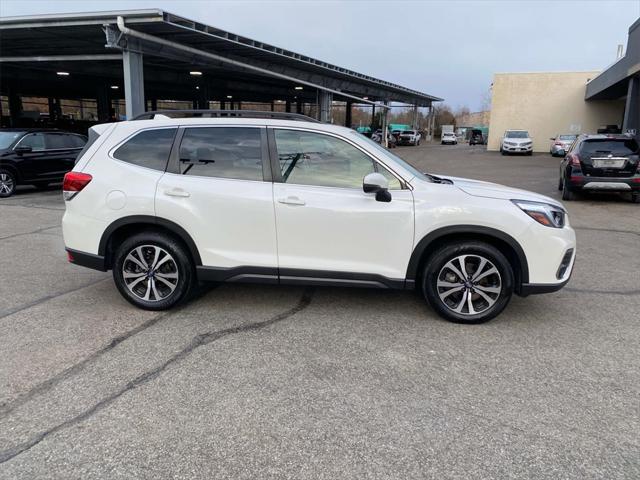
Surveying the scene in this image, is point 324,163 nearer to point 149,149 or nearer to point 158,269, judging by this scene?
point 149,149

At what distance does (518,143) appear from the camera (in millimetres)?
32438

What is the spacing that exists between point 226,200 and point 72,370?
5.99 feet

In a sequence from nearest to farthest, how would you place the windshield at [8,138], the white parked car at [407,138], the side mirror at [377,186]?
the side mirror at [377,186], the windshield at [8,138], the white parked car at [407,138]

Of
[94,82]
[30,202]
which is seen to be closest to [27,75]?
[94,82]

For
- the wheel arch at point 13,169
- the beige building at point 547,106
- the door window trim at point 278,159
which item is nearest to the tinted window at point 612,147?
the door window trim at point 278,159

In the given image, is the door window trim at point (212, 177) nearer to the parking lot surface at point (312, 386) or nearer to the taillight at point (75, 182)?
the taillight at point (75, 182)

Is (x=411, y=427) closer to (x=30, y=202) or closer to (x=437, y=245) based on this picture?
(x=437, y=245)

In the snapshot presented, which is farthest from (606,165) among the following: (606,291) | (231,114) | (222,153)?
(222,153)

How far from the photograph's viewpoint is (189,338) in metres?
4.12

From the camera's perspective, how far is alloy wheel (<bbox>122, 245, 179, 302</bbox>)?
465 centimetres

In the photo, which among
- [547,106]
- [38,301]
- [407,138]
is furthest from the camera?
[407,138]

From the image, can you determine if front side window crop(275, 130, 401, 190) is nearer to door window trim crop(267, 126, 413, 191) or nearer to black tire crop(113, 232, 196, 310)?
door window trim crop(267, 126, 413, 191)

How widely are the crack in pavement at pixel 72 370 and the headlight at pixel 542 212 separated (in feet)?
10.8

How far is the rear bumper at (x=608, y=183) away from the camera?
11.2 m
